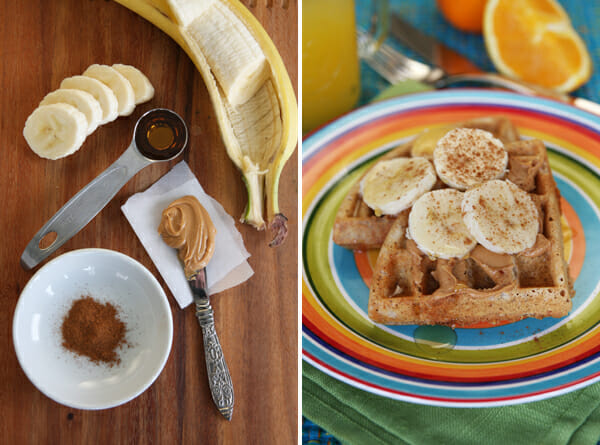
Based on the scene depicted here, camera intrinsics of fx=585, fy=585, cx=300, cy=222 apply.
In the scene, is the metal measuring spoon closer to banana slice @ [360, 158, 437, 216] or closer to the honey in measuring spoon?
the honey in measuring spoon

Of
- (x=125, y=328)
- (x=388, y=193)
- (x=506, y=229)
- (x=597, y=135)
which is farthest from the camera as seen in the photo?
(x=597, y=135)

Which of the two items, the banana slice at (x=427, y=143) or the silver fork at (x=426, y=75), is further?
the silver fork at (x=426, y=75)

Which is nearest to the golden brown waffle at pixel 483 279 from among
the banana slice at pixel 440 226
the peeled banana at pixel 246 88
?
the banana slice at pixel 440 226

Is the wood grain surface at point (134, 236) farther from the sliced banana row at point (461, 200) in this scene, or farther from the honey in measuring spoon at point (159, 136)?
the sliced banana row at point (461, 200)

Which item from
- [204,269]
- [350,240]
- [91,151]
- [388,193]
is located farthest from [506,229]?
[91,151]

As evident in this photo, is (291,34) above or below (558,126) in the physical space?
above

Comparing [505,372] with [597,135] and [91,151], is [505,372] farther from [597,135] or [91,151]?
[91,151]

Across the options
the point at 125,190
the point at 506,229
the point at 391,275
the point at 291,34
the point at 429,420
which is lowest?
A: the point at 429,420
